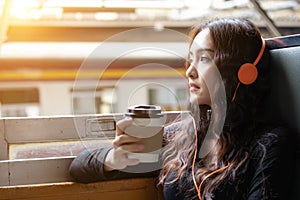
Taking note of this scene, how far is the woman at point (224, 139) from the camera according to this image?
1033mm

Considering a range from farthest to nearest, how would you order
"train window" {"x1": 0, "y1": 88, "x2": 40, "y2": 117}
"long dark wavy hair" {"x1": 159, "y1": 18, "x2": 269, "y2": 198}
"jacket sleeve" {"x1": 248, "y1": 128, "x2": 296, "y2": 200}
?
1. "train window" {"x1": 0, "y1": 88, "x2": 40, "y2": 117}
2. "long dark wavy hair" {"x1": 159, "y1": 18, "x2": 269, "y2": 198}
3. "jacket sleeve" {"x1": 248, "y1": 128, "x2": 296, "y2": 200}

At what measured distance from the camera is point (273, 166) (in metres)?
1.00

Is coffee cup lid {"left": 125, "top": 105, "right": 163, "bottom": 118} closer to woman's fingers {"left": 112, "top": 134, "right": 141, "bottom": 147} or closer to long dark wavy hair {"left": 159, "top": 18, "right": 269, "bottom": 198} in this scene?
woman's fingers {"left": 112, "top": 134, "right": 141, "bottom": 147}

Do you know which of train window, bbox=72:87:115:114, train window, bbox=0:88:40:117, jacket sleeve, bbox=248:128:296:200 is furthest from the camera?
train window, bbox=0:88:40:117

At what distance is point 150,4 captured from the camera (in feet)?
11.0

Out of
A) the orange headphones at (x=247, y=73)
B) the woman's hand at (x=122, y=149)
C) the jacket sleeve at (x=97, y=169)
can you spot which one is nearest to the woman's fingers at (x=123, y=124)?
the woman's hand at (x=122, y=149)

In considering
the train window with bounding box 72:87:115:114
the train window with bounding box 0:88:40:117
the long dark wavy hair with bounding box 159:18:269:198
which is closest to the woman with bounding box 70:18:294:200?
the long dark wavy hair with bounding box 159:18:269:198

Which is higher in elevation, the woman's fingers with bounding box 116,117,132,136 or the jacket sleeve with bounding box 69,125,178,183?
the woman's fingers with bounding box 116,117,132,136

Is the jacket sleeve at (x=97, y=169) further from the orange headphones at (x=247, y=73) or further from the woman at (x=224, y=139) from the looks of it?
the orange headphones at (x=247, y=73)

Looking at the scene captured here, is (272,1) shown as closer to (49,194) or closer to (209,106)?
(209,106)

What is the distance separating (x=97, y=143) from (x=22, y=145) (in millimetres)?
227

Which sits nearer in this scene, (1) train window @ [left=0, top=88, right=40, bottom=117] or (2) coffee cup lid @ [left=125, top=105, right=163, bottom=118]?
(2) coffee cup lid @ [left=125, top=105, right=163, bottom=118]

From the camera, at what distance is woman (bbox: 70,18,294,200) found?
103cm

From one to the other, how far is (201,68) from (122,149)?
0.31 m
